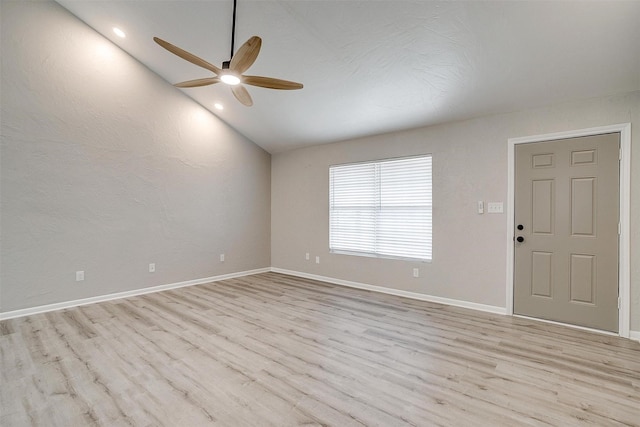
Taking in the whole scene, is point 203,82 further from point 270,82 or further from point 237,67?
point 270,82

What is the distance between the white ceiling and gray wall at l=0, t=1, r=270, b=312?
502mm

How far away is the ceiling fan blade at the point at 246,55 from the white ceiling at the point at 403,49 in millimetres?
936

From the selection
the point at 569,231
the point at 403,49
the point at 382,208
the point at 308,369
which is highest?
the point at 403,49

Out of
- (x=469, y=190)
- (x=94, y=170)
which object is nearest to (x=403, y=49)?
(x=469, y=190)

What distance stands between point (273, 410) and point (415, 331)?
182cm

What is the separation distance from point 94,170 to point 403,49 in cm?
424

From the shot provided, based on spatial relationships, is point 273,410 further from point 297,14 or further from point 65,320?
point 297,14

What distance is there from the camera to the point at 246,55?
2281 mm

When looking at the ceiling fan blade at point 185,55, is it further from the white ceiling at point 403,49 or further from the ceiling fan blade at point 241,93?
the white ceiling at point 403,49

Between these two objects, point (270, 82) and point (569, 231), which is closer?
point (270, 82)

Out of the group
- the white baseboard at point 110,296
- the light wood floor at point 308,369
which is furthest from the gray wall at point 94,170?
the light wood floor at point 308,369

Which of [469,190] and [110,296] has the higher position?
[469,190]

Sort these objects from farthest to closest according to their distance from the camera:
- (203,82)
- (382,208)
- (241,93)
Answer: (382,208)
(241,93)
(203,82)

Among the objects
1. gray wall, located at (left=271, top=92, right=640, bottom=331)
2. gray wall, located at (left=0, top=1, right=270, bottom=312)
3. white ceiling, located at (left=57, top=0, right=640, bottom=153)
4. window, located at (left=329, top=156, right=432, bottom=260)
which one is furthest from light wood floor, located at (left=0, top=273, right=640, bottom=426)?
white ceiling, located at (left=57, top=0, right=640, bottom=153)
